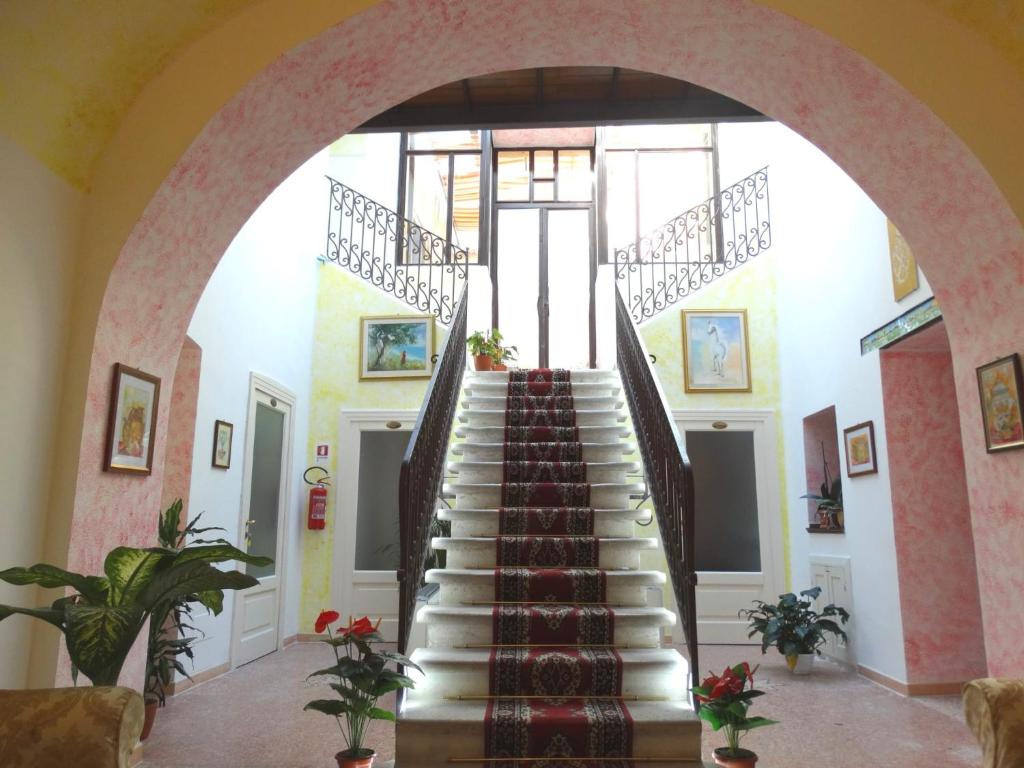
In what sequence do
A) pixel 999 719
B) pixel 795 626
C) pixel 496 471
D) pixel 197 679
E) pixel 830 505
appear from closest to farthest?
pixel 999 719, pixel 197 679, pixel 496 471, pixel 795 626, pixel 830 505

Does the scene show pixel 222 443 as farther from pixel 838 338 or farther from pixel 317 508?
pixel 838 338

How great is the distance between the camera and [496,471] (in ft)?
16.6

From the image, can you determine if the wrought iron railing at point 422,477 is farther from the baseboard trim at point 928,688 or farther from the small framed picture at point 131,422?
the baseboard trim at point 928,688

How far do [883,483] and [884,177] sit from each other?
263 cm

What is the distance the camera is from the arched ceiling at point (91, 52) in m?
2.51

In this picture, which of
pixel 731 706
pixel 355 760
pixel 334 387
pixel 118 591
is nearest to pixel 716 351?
pixel 334 387

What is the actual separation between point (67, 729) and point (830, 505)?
18.8 feet

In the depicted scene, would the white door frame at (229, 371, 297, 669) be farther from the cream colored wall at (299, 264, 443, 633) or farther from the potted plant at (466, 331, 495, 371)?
the potted plant at (466, 331, 495, 371)

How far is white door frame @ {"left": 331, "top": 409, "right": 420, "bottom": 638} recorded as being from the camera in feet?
22.7

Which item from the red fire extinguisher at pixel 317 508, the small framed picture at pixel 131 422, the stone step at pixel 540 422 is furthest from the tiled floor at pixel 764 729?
the stone step at pixel 540 422

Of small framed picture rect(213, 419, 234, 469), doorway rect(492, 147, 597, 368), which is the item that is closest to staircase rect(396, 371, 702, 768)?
small framed picture rect(213, 419, 234, 469)

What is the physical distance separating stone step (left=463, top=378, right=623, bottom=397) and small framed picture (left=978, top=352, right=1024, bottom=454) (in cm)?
354

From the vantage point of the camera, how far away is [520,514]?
450cm

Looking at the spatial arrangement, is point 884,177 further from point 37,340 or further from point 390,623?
point 390,623
